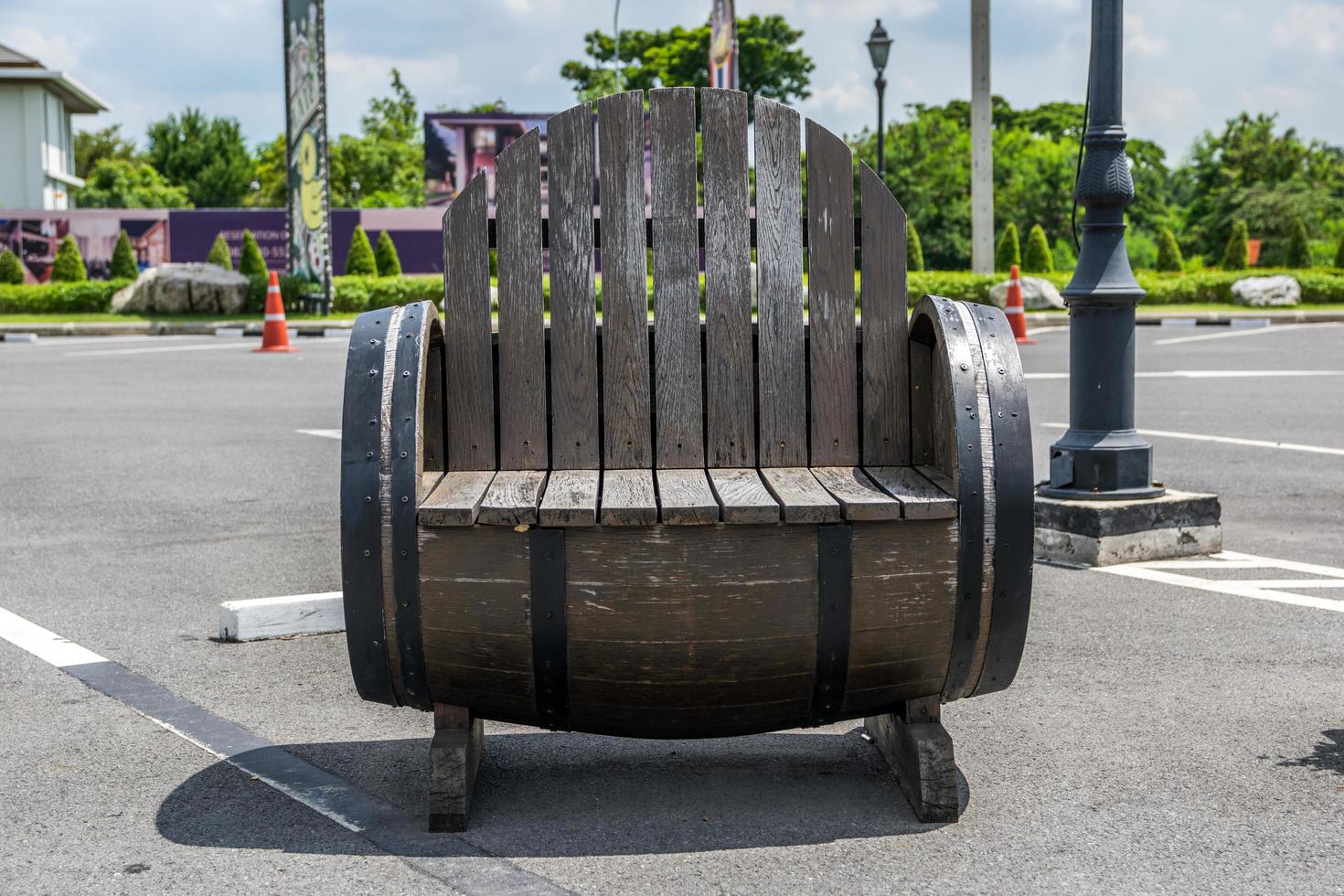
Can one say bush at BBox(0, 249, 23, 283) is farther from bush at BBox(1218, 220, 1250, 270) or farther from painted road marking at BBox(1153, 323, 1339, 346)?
bush at BBox(1218, 220, 1250, 270)

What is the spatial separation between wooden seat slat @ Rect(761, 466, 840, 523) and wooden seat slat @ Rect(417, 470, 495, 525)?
664mm

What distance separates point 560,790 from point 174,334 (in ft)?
82.7

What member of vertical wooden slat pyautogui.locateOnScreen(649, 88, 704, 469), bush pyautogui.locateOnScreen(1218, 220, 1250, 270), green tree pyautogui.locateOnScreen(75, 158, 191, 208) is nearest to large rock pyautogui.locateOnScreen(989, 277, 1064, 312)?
bush pyautogui.locateOnScreen(1218, 220, 1250, 270)

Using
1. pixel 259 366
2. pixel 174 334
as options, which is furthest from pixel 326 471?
pixel 174 334

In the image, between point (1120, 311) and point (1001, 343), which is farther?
point (1120, 311)

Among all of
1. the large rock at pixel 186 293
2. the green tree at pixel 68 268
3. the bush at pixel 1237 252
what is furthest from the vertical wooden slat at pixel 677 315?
the bush at pixel 1237 252

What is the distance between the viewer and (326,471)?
918 cm

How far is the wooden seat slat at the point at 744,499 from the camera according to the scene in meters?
3.23

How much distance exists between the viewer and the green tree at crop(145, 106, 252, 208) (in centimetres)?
8150

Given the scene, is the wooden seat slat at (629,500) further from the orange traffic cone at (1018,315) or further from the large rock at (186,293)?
the large rock at (186,293)

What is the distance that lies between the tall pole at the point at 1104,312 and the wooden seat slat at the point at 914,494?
2.95 meters

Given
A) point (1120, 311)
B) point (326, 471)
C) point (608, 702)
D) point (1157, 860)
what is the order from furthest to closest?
point (326, 471) → point (1120, 311) → point (608, 702) → point (1157, 860)

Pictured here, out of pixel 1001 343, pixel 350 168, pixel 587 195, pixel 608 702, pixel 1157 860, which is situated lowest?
pixel 1157 860

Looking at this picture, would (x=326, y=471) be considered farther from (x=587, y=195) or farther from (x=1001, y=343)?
(x=1001, y=343)
